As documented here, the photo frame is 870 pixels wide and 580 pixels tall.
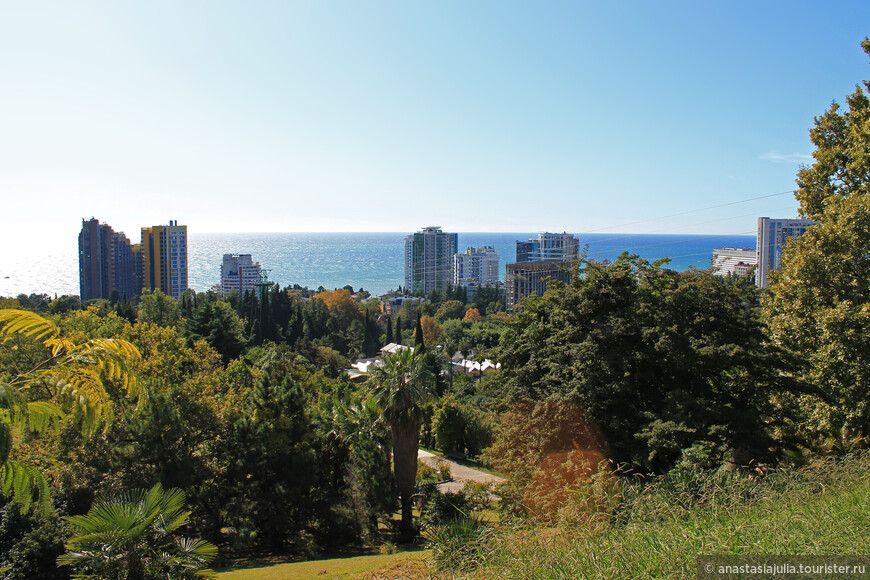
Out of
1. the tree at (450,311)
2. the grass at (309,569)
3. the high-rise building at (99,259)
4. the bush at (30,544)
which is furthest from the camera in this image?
the high-rise building at (99,259)

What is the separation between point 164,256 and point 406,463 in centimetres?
8026

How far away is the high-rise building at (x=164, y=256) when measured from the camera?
81.7m

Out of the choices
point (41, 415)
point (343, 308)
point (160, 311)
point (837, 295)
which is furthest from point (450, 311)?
point (41, 415)

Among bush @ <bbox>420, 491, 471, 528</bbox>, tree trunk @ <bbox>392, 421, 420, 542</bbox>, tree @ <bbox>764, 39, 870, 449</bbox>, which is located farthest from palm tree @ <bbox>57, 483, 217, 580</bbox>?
tree @ <bbox>764, 39, 870, 449</bbox>

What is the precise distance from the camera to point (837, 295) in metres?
9.12

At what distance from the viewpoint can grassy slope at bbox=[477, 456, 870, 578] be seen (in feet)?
12.0

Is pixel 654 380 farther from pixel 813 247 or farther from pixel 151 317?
pixel 151 317

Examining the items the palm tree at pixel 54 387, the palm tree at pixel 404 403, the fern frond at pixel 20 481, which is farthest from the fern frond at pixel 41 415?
the palm tree at pixel 404 403

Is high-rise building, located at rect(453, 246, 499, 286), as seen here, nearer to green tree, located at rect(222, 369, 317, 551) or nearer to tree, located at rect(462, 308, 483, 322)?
tree, located at rect(462, 308, 483, 322)

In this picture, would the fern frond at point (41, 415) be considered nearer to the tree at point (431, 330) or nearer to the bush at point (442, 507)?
the bush at point (442, 507)

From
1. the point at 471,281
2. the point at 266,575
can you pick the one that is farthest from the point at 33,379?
the point at 471,281

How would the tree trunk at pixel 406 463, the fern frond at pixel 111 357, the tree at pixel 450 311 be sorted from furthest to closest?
the tree at pixel 450 311 → the tree trunk at pixel 406 463 → the fern frond at pixel 111 357

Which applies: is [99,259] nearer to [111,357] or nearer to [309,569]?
[309,569]

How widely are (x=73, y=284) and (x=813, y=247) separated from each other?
445ft
